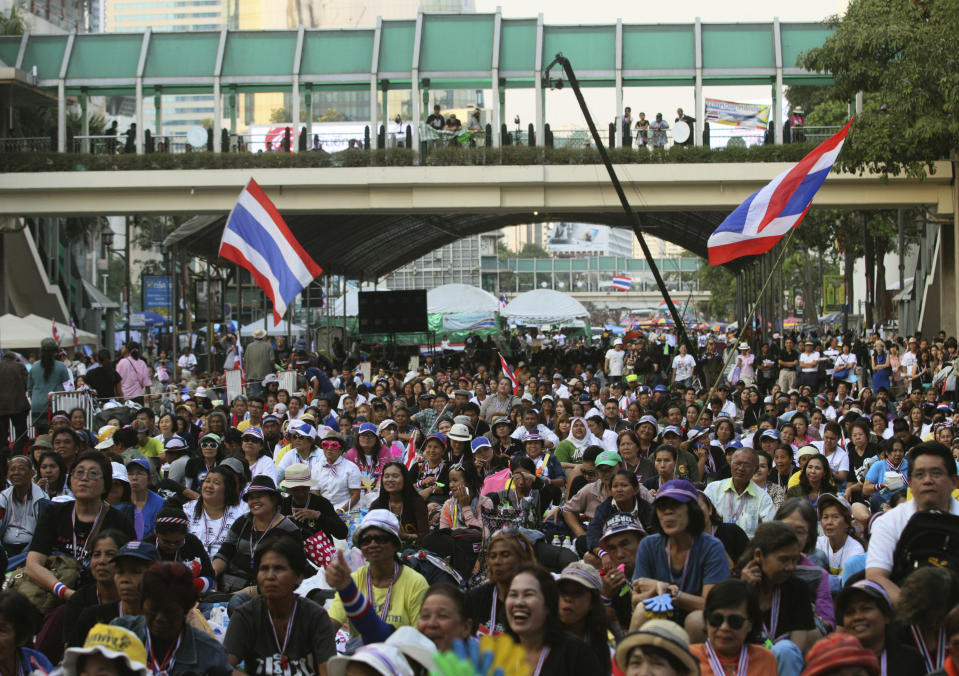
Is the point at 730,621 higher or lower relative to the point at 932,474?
lower

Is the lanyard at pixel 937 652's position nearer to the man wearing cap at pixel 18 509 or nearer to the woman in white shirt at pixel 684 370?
the man wearing cap at pixel 18 509

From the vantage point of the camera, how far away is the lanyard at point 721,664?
4.89 meters

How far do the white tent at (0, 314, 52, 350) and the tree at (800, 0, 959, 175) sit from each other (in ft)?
54.3

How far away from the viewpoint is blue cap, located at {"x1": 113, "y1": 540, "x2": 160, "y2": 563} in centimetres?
591

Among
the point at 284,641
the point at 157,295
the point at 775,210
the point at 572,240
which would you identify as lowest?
the point at 284,641

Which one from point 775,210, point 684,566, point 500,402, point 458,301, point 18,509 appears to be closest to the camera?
point 684,566

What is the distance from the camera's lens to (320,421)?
16141 millimetres

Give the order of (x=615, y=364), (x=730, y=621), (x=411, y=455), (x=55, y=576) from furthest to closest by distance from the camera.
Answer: (x=615, y=364) → (x=411, y=455) → (x=55, y=576) → (x=730, y=621)

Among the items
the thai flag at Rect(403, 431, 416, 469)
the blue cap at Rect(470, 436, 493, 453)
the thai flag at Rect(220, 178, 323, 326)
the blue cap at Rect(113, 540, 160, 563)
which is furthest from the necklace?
the thai flag at Rect(220, 178, 323, 326)

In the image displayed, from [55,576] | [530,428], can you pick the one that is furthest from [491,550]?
[530,428]

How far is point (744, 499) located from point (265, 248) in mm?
8054

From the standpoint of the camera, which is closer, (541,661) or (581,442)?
(541,661)

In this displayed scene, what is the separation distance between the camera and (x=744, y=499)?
9.59 m

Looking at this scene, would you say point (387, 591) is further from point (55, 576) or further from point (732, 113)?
point (732, 113)
